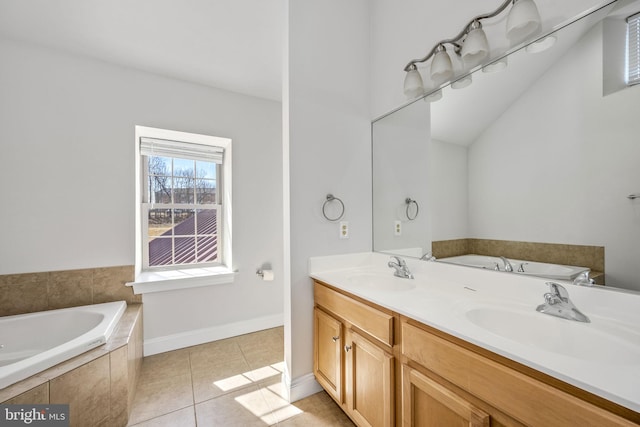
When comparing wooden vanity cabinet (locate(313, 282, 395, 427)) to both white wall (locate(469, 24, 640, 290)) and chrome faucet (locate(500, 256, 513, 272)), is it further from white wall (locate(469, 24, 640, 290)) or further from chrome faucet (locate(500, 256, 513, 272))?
white wall (locate(469, 24, 640, 290))

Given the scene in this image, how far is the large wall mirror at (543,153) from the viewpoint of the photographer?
88 cm

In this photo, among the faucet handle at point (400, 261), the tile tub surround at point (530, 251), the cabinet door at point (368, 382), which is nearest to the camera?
the tile tub surround at point (530, 251)

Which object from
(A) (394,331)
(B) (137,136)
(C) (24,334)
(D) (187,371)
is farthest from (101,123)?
(A) (394,331)

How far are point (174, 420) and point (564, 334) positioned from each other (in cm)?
202

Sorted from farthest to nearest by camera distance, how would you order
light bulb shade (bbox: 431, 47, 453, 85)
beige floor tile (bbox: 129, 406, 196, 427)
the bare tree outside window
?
1. the bare tree outside window
2. beige floor tile (bbox: 129, 406, 196, 427)
3. light bulb shade (bbox: 431, 47, 453, 85)

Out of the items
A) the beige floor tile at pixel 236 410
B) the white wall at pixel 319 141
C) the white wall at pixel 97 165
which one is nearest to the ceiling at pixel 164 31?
the white wall at pixel 97 165

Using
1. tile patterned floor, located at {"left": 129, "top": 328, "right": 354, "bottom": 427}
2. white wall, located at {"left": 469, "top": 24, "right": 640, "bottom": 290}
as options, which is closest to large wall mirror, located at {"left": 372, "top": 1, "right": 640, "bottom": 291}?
white wall, located at {"left": 469, "top": 24, "right": 640, "bottom": 290}

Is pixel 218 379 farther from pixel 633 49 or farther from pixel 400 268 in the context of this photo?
pixel 633 49

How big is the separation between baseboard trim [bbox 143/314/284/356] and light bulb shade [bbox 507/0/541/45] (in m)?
2.98

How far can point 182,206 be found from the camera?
107 inches

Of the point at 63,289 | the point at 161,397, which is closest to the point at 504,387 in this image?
the point at 161,397

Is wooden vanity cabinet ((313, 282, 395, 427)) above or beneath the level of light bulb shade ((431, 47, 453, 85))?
beneath

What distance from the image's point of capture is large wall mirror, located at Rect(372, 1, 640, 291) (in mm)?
876

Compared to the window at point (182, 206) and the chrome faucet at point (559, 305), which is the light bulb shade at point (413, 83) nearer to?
the chrome faucet at point (559, 305)
